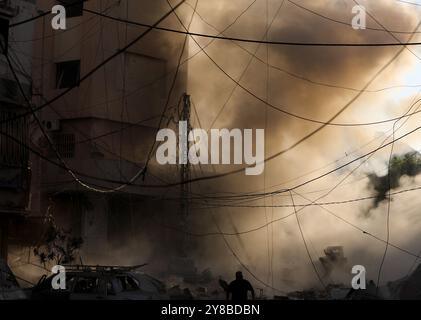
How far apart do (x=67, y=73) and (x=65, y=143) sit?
7.11 ft

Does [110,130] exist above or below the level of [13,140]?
above

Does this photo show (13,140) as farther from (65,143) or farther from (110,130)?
(110,130)

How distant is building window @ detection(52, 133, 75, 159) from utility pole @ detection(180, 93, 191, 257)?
3.39m

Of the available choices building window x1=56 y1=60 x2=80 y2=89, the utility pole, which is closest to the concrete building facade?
building window x1=56 y1=60 x2=80 y2=89

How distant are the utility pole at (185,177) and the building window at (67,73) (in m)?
4.07

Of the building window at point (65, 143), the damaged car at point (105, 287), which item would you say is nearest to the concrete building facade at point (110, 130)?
the building window at point (65, 143)

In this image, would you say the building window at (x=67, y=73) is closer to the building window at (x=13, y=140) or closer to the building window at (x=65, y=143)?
the building window at (x=65, y=143)

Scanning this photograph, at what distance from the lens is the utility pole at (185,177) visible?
60.2ft

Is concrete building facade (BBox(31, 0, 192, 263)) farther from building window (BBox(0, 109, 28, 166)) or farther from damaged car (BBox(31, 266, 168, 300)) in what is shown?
damaged car (BBox(31, 266, 168, 300))

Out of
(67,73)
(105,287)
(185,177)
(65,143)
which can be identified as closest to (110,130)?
(65,143)

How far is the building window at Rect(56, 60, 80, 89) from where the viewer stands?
853 inches

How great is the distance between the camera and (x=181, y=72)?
68.8 feet

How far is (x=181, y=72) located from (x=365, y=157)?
537cm

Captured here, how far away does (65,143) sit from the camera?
2109 centimetres
